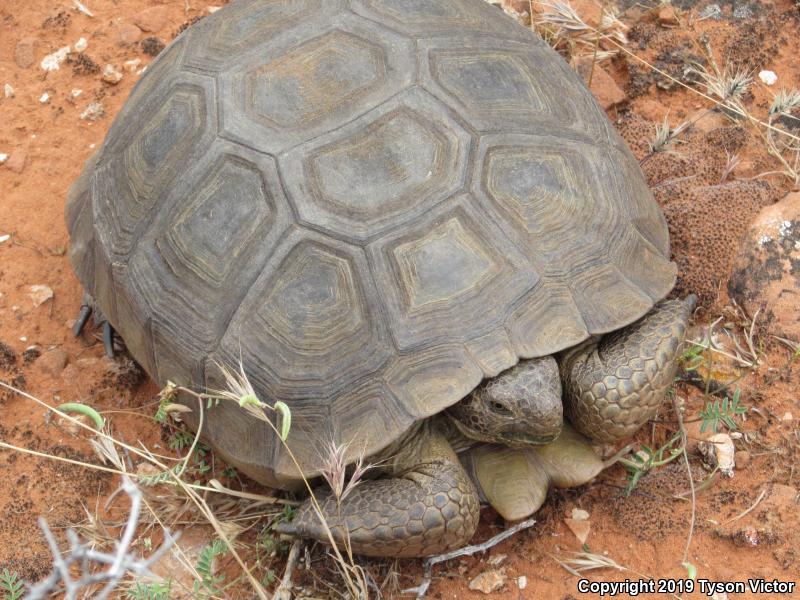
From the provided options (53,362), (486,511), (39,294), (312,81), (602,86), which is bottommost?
(486,511)

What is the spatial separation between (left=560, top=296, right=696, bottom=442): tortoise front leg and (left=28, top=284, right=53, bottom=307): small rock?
2.48m

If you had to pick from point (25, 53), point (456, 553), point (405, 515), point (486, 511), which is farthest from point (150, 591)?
point (25, 53)

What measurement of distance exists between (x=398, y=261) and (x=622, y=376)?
85 centimetres

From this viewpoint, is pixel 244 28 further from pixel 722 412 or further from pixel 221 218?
pixel 722 412

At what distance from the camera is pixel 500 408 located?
2641 mm

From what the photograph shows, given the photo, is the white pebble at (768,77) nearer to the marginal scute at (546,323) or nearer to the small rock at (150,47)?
the marginal scute at (546,323)

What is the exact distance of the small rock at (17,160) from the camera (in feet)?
14.2

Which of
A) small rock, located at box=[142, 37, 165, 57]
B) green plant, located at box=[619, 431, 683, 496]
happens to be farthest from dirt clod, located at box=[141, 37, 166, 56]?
green plant, located at box=[619, 431, 683, 496]

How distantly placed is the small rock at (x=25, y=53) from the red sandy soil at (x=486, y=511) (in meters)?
0.01

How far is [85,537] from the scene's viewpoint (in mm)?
3002

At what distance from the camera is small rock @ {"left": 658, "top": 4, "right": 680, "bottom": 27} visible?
4375 millimetres

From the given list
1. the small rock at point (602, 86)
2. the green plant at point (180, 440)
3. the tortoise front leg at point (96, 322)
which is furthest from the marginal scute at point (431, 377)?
the small rock at point (602, 86)

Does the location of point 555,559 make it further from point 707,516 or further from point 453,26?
point 453,26

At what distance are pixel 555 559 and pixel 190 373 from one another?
4.72ft
